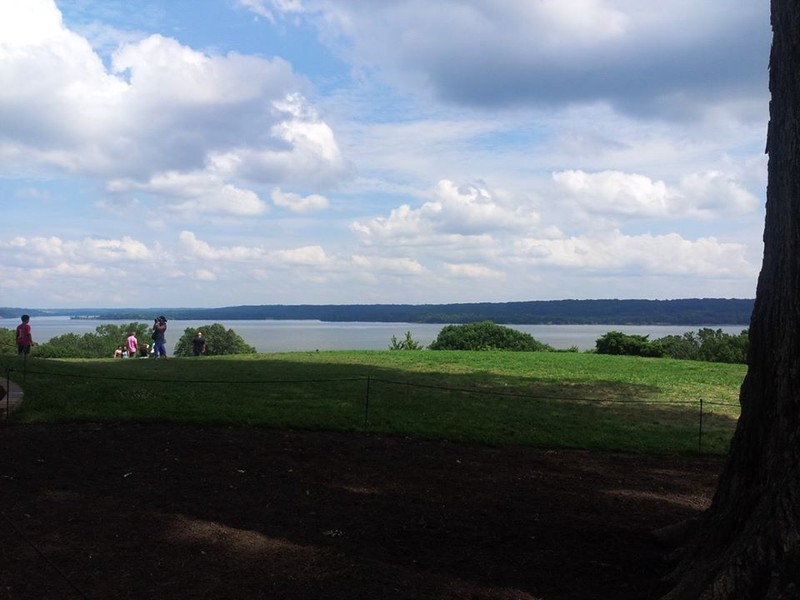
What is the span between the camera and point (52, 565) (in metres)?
5.43

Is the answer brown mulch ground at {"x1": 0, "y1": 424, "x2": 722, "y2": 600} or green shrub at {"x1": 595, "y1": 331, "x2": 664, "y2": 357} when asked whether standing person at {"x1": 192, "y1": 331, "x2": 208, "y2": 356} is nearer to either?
green shrub at {"x1": 595, "y1": 331, "x2": 664, "y2": 357}

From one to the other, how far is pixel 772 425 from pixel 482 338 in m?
41.9

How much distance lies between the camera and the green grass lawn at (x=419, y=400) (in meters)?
12.2

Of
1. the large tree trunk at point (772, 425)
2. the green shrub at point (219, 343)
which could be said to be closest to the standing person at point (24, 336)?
the large tree trunk at point (772, 425)

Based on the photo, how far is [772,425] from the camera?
15.7ft

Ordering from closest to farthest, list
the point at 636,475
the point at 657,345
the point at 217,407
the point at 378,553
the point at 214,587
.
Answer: the point at 214,587, the point at 378,553, the point at 636,475, the point at 217,407, the point at 657,345

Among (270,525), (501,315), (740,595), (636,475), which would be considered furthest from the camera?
(501,315)

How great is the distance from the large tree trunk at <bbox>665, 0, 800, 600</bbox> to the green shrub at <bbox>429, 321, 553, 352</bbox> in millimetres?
39348

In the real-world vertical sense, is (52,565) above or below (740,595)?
below

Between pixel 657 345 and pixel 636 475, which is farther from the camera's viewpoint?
pixel 657 345

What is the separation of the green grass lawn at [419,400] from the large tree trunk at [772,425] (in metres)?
6.24

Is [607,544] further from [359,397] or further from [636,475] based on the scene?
[359,397]

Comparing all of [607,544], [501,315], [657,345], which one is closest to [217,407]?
[607,544]

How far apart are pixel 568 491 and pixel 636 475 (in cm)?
168
